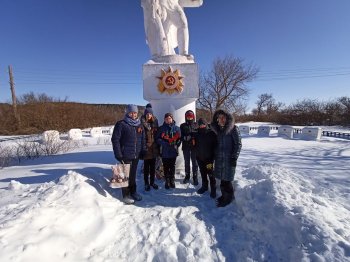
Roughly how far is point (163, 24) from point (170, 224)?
15.6 ft

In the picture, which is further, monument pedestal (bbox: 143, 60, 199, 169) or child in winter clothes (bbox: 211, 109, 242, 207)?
monument pedestal (bbox: 143, 60, 199, 169)

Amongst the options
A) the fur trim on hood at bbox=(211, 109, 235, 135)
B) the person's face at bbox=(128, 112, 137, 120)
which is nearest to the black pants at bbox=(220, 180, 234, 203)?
the fur trim on hood at bbox=(211, 109, 235, 135)

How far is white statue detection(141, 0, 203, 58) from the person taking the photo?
5.26 m

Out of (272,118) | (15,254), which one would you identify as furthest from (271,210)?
(272,118)

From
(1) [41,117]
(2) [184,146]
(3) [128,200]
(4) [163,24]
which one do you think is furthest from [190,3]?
(1) [41,117]

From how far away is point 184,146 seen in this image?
4.21 meters

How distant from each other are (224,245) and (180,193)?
1518 mm

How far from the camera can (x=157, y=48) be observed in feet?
17.6

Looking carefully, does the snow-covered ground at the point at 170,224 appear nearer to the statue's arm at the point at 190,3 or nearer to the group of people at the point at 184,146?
the group of people at the point at 184,146

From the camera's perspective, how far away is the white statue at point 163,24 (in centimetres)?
526

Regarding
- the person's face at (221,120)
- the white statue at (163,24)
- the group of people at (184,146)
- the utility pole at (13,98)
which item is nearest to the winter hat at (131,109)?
the group of people at (184,146)

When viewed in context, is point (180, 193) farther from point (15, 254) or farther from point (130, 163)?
point (15, 254)

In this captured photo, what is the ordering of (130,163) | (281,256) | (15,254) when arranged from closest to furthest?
(15,254)
(281,256)
(130,163)

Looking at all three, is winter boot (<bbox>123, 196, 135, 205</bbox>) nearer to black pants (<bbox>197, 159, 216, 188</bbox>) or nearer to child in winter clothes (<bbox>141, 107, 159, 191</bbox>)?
child in winter clothes (<bbox>141, 107, 159, 191</bbox>)
